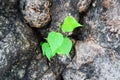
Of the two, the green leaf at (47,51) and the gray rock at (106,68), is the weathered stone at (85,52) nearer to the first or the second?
the gray rock at (106,68)

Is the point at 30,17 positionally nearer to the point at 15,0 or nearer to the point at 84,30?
the point at 15,0

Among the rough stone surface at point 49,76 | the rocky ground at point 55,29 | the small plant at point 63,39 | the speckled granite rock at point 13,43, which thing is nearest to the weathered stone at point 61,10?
the rocky ground at point 55,29

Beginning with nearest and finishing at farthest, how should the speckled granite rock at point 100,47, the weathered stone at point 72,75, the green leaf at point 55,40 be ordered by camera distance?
the green leaf at point 55,40
the speckled granite rock at point 100,47
the weathered stone at point 72,75

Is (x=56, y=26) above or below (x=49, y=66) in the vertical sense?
above

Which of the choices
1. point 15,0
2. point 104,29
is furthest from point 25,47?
point 104,29

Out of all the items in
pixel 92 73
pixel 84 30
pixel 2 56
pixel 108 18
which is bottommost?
pixel 92 73

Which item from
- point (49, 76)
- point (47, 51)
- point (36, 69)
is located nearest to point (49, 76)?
point (49, 76)
